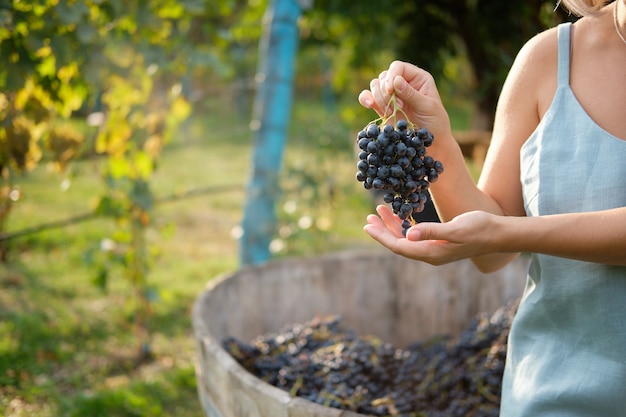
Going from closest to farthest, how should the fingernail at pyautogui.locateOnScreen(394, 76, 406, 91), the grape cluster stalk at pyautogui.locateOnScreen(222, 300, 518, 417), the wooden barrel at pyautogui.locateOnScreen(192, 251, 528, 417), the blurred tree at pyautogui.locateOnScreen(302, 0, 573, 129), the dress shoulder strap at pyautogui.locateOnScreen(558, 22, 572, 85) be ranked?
the fingernail at pyautogui.locateOnScreen(394, 76, 406, 91), the dress shoulder strap at pyautogui.locateOnScreen(558, 22, 572, 85), the grape cluster stalk at pyautogui.locateOnScreen(222, 300, 518, 417), the wooden barrel at pyautogui.locateOnScreen(192, 251, 528, 417), the blurred tree at pyautogui.locateOnScreen(302, 0, 573, 129)

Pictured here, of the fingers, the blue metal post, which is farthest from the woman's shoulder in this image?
the blue metal post

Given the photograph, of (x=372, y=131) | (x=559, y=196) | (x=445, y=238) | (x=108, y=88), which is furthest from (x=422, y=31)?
(x=445, y=238)

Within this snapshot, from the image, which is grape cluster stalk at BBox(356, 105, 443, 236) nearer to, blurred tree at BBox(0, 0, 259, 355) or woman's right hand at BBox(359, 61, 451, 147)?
woman's right hand at BBox(359, 61, 451, 147)

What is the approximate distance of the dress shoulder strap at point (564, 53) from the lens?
50.7 inches

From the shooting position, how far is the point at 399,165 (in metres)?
1.11

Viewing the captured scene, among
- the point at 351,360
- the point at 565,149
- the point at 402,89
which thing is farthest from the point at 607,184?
the point at 351,360

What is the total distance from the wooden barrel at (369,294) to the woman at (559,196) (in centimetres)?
123

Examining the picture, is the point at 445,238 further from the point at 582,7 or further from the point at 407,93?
the point at 582,7

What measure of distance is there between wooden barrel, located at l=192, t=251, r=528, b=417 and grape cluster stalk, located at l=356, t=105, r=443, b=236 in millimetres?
1275

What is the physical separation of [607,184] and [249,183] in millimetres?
2280

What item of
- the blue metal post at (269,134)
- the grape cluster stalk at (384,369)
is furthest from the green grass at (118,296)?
the grape cluster stalk at (384,369)

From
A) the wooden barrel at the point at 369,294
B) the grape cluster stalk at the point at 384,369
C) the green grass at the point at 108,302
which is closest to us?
the grape cluster stalk at the point at 384,369

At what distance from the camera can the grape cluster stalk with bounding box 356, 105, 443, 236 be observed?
1.12 meters

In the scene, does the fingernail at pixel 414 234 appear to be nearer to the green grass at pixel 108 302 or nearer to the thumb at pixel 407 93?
the thumb at pixel 407 93
